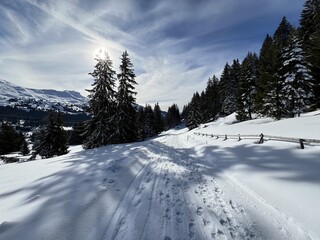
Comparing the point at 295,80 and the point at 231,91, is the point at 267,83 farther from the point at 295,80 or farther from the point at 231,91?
the point at 231,91

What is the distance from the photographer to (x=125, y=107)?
28.6 meters

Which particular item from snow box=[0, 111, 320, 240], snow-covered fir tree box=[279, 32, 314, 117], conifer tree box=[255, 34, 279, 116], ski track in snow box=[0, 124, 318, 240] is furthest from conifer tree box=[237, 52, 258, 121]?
ski track in snow box=[0, 124, 318, 240]

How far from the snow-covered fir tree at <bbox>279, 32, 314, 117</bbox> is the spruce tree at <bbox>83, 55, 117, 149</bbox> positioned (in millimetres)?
22825

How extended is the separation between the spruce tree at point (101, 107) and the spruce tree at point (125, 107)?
3.32 ft

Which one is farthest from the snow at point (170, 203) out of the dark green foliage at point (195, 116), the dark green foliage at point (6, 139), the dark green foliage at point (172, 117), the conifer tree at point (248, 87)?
the dark green foliage at point (172, 117)

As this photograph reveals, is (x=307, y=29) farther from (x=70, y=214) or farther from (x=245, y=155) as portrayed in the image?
(x=70, y=214)

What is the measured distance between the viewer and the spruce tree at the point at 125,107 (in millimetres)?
27484

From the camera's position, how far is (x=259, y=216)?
525 centimetres

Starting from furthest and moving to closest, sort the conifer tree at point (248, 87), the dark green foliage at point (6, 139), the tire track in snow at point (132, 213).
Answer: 1. the dark green foliage at point (6, 139)
2. the conifer tree at point (248, 87)
3. the tire track in snow at point (132, 213)

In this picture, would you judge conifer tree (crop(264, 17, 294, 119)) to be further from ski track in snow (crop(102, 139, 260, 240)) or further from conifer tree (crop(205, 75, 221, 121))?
conifer tree (crop(205, 75, 221, 121))

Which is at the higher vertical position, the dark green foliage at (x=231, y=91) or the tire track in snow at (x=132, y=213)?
the dark green foliage at (x=231, y=91)

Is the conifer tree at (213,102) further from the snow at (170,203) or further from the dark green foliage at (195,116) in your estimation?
the snow at (170,203)

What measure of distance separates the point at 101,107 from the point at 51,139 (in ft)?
39.4

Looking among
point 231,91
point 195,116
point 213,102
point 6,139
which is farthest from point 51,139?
point 213,102
